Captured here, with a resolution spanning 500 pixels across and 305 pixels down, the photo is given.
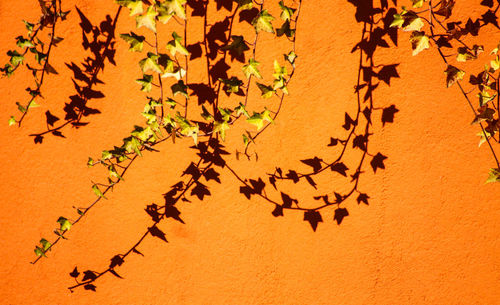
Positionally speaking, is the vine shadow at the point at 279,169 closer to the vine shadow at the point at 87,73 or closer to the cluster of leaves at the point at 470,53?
the cluster of leaves at the point at 470,53

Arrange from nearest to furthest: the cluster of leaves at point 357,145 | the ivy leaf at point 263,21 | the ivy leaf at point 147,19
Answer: the ivy leaf at point 147,19 < the ivy leaf at point 263,21 < the cluster of leaves at point 357,145

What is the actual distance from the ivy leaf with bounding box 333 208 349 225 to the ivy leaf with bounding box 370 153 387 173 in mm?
283

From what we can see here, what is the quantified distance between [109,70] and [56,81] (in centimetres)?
31

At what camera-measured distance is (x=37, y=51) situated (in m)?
1.34

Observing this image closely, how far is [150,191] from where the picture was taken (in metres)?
1.61

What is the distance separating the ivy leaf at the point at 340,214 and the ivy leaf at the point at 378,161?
0.93 ft

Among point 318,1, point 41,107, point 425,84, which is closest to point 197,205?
point 41,107

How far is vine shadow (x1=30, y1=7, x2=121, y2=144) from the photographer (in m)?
1.48

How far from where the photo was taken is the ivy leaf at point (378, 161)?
1.51 meters

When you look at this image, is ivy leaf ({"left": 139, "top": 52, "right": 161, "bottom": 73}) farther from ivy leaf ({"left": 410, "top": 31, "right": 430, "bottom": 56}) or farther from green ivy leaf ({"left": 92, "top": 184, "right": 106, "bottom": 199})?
ivy leaf ({"left": 410, "top": 31, "right": 430, "bottom": 56})

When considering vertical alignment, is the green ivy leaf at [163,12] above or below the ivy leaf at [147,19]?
above

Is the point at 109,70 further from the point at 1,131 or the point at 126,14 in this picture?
the point at 1,131

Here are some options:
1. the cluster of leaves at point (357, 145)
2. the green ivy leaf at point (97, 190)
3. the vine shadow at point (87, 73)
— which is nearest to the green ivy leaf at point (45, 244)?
the green ivy leaf at point (97, 190)

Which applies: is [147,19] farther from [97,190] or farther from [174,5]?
[97,190]
